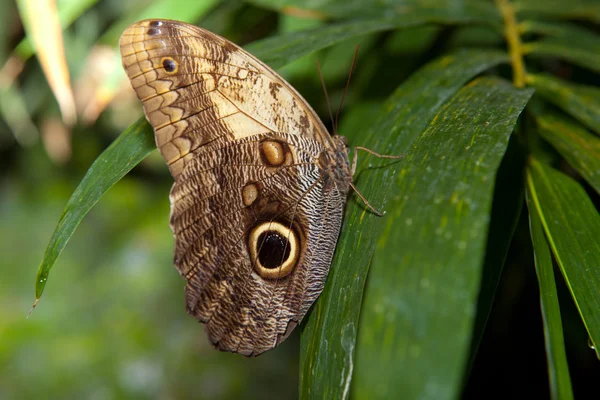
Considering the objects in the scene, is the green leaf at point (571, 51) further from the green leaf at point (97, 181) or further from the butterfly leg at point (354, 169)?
the green leaf at point (97, 181)

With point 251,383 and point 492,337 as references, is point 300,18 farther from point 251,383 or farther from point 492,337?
point 251,383

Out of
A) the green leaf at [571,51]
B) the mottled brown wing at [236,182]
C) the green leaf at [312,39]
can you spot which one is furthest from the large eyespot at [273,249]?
the green leaf at [571,51]

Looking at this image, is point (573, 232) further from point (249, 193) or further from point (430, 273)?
point (249, 193)

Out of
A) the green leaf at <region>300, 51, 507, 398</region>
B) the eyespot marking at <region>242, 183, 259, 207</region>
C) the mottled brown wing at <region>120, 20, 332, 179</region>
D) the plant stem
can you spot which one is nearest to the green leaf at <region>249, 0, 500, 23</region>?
the plant stem

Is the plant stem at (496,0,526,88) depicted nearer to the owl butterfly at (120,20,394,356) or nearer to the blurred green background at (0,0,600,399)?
the blurred green background at (0,0,600,399)

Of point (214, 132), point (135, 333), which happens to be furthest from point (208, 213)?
point (135, 333)

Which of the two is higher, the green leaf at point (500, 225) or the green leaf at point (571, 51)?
the green leaf at point (571, 51)
